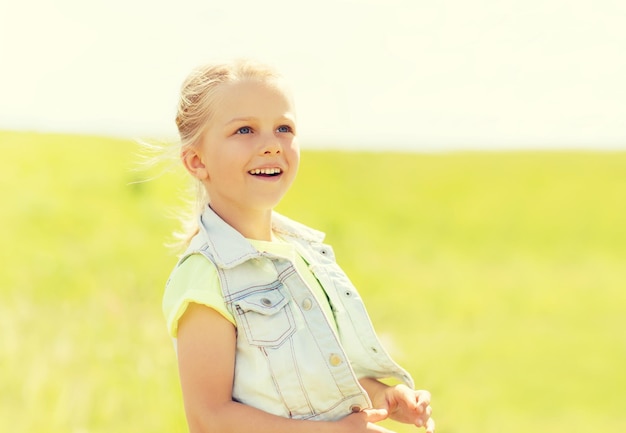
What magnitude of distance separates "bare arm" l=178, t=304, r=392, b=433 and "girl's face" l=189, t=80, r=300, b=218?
1.37 ft

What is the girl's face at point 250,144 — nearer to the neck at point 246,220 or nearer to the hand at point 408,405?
the neck at point 246,220

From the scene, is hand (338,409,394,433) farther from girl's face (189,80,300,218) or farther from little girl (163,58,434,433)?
girl's face (189,80,300,218)

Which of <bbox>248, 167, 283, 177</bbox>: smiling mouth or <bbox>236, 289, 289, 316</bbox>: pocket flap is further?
<bbox>248, 167, 283, 177</bbox>: smiling mouth

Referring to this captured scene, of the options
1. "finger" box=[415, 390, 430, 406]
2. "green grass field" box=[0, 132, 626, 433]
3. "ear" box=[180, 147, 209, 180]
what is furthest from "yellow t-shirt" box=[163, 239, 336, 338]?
"green grass field" box=[0, 132, 626, 433]

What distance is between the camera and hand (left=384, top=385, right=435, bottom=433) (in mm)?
2951

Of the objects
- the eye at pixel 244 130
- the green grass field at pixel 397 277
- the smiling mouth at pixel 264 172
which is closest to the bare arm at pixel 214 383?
the smiling mouth at pixel 264 172

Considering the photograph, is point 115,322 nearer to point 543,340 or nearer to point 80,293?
point 80,293

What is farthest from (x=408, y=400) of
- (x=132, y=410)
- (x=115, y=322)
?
(x=115, y=322)

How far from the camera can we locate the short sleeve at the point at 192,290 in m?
2.60

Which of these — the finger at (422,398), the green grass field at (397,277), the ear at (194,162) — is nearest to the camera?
the ear at (194,162)

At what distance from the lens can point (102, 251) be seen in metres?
10.5

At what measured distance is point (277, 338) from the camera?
2.67 m

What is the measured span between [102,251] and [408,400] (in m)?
8.10

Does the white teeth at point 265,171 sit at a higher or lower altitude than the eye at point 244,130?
lower
